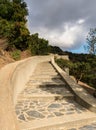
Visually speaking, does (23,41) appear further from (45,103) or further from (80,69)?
(45,103)

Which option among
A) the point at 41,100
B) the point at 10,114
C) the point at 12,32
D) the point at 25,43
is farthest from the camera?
the point at 25,43

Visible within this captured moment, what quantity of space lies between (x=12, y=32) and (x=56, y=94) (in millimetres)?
17017

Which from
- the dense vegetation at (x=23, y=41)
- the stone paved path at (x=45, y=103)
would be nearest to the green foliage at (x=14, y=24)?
the dense vegetation at (x=23, y=41)

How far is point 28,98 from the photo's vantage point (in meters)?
8.62

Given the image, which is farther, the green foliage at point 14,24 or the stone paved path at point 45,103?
the green foliage at point 14,24

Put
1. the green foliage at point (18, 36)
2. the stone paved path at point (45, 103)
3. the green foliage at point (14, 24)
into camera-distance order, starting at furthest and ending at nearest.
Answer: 1. the green foliage at point (18, 36)
2. the green foliage at point (14, 24)
3. the stone paved path at point (45, 103)

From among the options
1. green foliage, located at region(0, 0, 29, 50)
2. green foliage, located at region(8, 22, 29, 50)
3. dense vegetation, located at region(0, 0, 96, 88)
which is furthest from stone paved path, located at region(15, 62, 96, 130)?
green foliage, located at region(8, 22, 29, 50)

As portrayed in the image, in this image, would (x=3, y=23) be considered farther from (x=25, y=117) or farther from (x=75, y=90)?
(x=25, y=117)

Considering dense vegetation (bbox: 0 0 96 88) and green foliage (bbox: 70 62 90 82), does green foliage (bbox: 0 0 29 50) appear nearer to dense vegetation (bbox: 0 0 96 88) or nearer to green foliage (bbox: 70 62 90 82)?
dense vegetation (bbox: 0 0 96 88)

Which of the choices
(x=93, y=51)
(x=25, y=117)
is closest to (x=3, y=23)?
(x=93, y=51)

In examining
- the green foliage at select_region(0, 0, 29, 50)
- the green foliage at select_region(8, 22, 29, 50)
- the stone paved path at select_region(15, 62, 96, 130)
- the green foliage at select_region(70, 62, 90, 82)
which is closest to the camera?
the stone paved path at select_region(15, 62, 96, 130)

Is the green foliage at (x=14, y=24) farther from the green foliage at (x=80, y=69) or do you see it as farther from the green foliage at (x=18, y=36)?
the green foliage at (x=80, y=69)

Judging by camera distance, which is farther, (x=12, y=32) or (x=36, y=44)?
(x=36, y=44)

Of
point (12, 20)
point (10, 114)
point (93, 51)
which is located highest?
point (12, 20)
